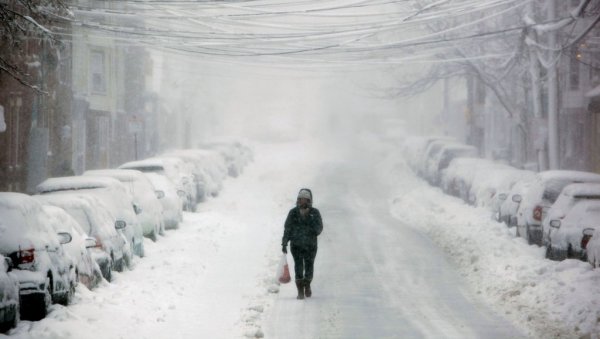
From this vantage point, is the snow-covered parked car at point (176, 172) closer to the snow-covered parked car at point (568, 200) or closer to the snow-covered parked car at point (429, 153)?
the snow-covered parked car at point (568, 200)

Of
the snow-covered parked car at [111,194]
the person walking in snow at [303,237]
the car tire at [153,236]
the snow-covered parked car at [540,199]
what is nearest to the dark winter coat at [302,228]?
the person walking in snow at [303,237]

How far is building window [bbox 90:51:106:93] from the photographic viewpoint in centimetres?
4275

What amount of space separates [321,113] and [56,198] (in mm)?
85502

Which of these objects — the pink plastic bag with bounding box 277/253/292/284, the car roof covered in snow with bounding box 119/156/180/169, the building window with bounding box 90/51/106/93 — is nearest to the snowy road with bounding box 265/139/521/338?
the pink plastic bag with bounding box 277/253/292/284

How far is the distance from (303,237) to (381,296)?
157 centimetres

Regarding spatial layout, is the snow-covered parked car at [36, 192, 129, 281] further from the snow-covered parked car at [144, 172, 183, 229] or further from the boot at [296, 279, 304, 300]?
the snow-covered parked car at [144, 172, 183, 229]

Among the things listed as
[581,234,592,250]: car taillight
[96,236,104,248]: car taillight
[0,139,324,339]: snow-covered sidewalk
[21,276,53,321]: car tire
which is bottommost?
[0,139,324,339]: snow-covered sidewalk

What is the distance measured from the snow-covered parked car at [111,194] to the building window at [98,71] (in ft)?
88.8

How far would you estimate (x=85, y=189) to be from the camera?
16.2 meters

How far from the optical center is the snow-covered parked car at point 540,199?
61.7 feet

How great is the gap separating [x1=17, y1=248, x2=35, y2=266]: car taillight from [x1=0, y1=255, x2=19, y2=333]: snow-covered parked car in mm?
440

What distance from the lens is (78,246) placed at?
40.8ft

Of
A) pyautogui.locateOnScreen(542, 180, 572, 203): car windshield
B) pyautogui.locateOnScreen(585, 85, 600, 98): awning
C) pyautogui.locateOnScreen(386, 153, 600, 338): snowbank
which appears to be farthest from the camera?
pyautogui.locateOnScreen(585, 85, 600, 98): awning

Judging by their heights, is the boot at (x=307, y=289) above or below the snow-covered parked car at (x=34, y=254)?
below
